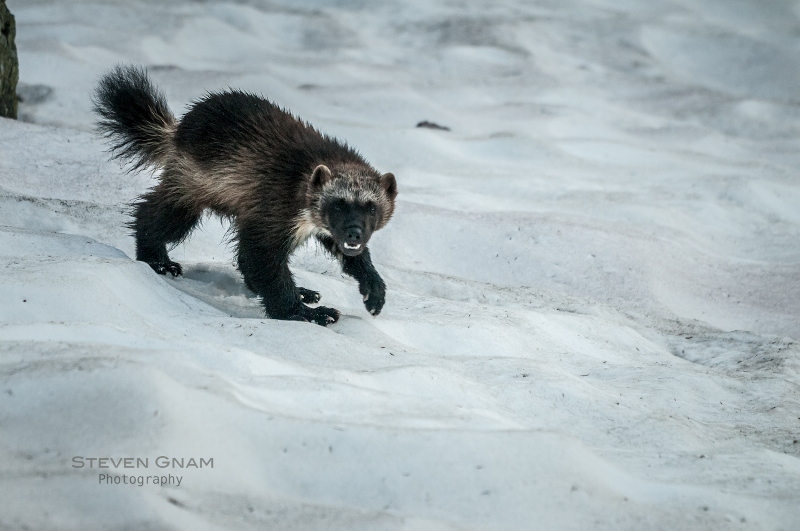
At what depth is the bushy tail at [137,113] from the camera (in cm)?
387

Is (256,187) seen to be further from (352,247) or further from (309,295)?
(309,295)

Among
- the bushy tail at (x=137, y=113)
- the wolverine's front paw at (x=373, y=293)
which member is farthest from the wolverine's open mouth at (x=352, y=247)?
the bushy tail at (x=137, y=113)

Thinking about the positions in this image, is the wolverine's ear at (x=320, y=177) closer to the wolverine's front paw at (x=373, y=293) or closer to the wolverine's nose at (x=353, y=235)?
the wolverine's nose at (x=353, y=235)

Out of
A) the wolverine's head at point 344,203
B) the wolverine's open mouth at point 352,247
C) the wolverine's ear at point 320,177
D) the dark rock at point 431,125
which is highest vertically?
the wolverine's ear at point 320,177

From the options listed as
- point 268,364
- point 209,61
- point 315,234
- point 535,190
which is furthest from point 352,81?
point 268,364

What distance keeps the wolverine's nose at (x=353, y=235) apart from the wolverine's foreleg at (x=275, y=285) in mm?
300

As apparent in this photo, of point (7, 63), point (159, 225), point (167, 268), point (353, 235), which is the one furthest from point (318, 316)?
point (7, 63)

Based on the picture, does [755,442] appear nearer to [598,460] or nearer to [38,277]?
[598,460]

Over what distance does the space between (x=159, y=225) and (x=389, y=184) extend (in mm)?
1114

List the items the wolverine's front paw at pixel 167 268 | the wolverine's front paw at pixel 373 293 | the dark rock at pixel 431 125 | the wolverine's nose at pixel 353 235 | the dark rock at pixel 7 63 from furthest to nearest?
the dark rock at pixel 431 125
the dark rock at pixel 7 63
the wolverine's front paw at pixel 167 268
the wolverine's front paw at pixel 373 293
the wolverine's nose at pixel 353 235

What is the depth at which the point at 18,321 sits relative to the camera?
235 centimetres

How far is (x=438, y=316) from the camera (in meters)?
3.59

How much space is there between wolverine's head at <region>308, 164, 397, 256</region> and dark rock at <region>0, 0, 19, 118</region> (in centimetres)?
297

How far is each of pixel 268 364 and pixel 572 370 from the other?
1.34m
